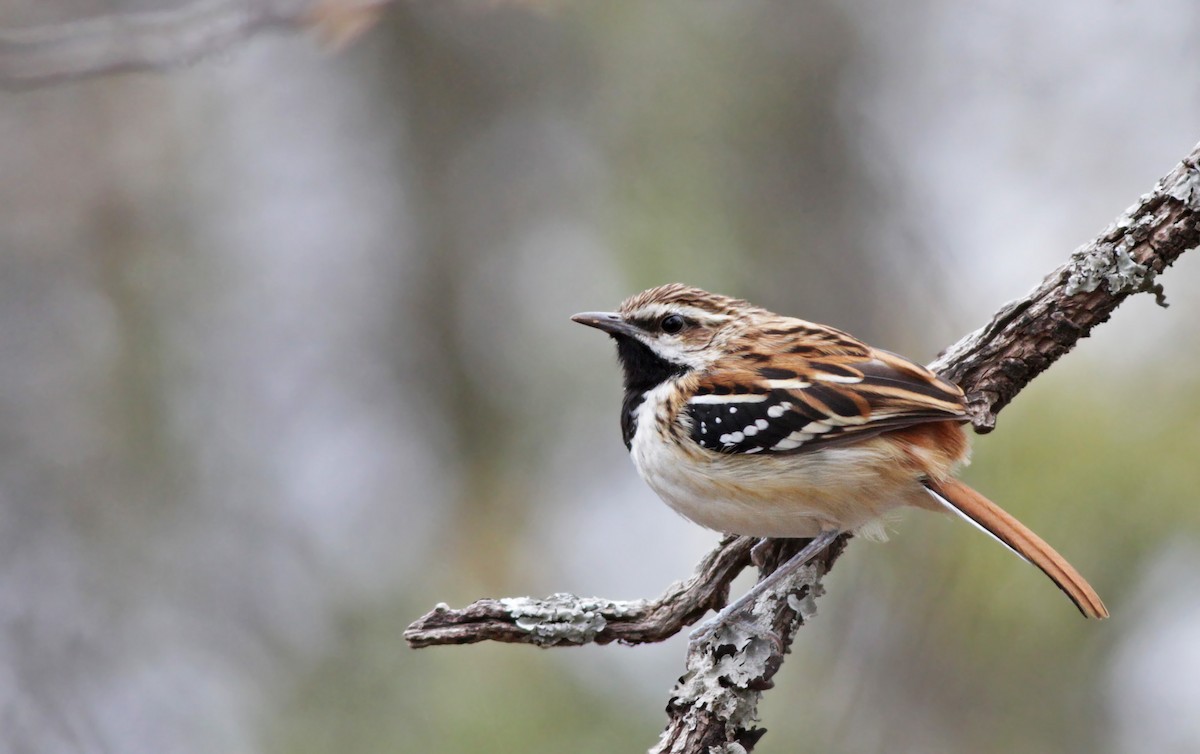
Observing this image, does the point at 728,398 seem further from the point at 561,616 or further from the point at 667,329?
the point at 561,616

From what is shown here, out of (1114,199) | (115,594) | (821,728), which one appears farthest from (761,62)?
(115,594)

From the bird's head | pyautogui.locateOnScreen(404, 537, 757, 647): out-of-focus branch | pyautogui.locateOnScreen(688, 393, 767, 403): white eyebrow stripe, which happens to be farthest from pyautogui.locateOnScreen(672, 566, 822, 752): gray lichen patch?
the bird's head

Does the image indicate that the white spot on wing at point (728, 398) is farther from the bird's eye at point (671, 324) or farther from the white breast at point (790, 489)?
the bird's eye at point (671, 324)

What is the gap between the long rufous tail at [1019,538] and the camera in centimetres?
396

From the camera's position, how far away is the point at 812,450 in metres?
4.45

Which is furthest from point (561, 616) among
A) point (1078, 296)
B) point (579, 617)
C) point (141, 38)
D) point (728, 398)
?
point (141, 38)

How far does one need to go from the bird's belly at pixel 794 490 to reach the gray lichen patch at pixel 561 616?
1.74 ft

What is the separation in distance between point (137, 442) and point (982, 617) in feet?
20.2

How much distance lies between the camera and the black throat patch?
16.3 ft

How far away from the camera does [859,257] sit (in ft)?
26.1

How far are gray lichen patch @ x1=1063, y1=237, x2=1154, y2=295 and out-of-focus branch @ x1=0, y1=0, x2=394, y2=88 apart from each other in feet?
9.76

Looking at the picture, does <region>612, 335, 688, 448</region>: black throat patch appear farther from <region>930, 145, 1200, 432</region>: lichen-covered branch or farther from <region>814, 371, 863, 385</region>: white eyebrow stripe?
<region>930, 145, 1200, 432</region>: lichen-covered branch

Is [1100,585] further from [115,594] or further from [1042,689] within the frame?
[115,594]

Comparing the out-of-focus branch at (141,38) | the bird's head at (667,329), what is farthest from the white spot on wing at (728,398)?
the out-of-focus branch at (141,38)
